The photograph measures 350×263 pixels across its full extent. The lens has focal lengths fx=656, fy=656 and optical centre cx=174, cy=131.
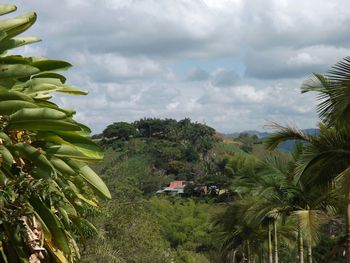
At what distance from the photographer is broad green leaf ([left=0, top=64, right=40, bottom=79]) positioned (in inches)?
181

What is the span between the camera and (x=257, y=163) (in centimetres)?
2484

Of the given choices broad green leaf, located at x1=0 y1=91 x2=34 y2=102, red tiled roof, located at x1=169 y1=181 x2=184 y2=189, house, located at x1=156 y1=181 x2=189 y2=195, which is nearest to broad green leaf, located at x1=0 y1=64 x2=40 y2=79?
broad green leaf, located at x1=0 y1=91 x2=34 y2=102

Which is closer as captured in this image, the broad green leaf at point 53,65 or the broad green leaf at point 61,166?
the broad green leaf at point 61,166

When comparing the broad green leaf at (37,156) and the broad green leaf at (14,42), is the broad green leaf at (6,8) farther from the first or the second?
the broad green leaf at (37,156)

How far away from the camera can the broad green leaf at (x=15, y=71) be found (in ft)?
15.1

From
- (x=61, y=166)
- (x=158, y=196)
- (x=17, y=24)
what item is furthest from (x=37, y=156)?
(x=158, y=196)

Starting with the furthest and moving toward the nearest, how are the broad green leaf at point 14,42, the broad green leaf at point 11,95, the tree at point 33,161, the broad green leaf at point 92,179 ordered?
the broad green leaf at point 92,179 → the broad green leaf at point 14,42 → the broad green leaf at point 11,95 → the tree at point 33,161

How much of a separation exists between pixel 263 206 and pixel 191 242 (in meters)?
38.8

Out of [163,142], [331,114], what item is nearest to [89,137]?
[331,114]

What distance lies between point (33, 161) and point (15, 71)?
65cm

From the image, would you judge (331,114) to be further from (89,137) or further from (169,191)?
(169,191)

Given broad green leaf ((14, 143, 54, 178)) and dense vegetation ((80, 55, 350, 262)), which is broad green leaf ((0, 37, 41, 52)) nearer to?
broad green leaf ((14, 143, 54, 178))

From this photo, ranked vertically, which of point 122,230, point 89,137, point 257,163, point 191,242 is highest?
point 89,137

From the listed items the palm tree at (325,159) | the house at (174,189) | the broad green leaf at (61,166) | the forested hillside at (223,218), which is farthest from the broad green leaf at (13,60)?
the house at (174,189)
